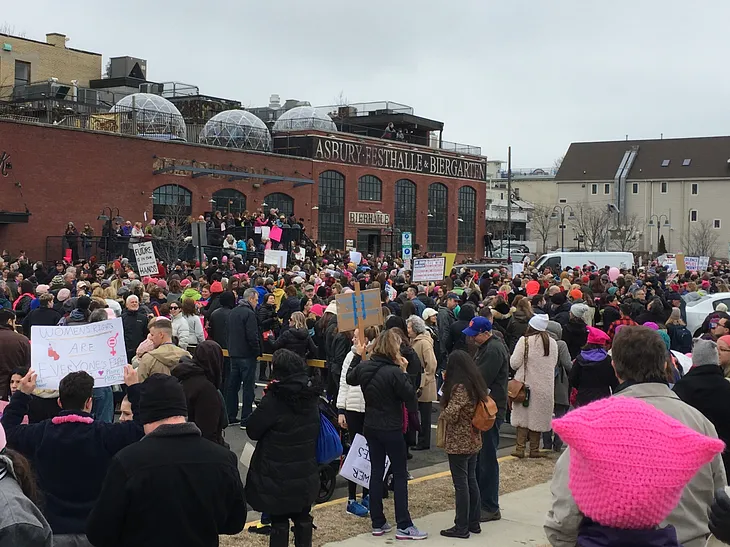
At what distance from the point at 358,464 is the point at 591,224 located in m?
78.8

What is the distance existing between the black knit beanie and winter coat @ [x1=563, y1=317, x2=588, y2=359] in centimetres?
860

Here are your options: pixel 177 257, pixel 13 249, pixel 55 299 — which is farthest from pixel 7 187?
pixel 55 299

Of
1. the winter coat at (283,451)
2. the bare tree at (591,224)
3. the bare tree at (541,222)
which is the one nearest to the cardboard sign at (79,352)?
the winter coat at (283,451)

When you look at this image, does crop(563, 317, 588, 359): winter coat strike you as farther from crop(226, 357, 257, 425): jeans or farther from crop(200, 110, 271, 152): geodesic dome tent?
crop(200, 110, 271, 152): geodesic dome tent

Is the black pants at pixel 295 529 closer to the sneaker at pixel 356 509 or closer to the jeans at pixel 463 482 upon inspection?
the jeans at pixel 463 482

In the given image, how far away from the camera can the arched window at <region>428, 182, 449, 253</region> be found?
182ft

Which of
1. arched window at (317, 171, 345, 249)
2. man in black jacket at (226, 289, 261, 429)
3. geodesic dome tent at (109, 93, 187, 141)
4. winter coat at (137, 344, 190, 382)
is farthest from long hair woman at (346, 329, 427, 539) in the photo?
arched window at (317, 171, 345, 249)

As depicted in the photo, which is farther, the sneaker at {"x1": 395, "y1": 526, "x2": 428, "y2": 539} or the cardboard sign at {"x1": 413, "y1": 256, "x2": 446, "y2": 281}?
the cardboard sign at {"x1": 413, "y1": 256, "x2": 446, "y2": 281}

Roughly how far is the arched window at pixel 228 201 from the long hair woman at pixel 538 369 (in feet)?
100

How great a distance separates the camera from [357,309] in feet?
32.8

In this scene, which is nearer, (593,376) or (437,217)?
(593,376)

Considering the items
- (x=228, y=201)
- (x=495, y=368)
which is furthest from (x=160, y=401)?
(x=228, y=201)

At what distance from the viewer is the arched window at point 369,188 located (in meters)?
49.2

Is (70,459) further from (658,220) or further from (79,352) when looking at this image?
(658,220)
